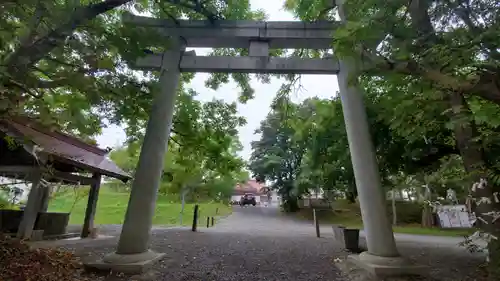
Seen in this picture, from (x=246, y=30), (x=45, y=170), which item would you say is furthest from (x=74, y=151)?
(x=246, y=30)

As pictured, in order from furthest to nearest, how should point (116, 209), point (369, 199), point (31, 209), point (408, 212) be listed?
point (116, 209) → point (408, 212) → point (31, 209) → point (369, 199)

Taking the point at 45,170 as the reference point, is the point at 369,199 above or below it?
below

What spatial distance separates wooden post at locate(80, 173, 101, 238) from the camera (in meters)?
8.25

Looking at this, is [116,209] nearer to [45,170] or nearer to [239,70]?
[45,170]

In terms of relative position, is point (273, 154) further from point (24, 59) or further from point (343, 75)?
point (24, 59)

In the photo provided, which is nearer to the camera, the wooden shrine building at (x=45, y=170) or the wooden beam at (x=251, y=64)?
the wooden beam at (x=251, y=64)

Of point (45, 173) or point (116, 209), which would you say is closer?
point (45, 173)

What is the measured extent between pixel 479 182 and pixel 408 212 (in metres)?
19.7

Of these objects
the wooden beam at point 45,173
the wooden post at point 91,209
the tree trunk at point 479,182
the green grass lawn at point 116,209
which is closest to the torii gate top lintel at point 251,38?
the tree trunk at point 479,182

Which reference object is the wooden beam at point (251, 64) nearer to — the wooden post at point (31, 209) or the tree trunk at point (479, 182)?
the tree trunk at point (479, 182)

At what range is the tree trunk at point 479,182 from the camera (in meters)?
3.20

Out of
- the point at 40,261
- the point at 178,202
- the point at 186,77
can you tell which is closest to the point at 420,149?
the point at 186,77

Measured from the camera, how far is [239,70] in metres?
5.36

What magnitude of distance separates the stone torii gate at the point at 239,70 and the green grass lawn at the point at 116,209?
13126 millimetres
